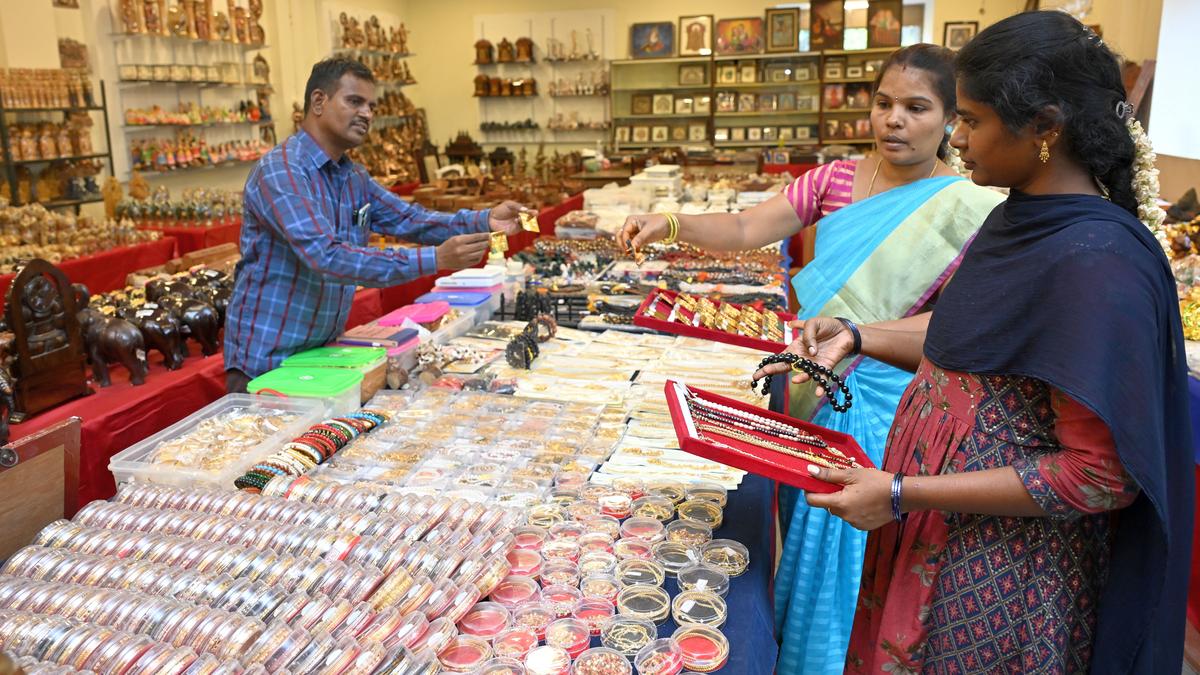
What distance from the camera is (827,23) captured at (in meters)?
10.1

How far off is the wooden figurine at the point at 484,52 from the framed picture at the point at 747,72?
3.29m

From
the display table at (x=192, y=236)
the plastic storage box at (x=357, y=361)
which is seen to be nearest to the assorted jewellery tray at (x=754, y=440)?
the plastic storage box at (x=357, y=361)

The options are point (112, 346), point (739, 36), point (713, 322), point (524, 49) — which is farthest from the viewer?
point (524, 49)

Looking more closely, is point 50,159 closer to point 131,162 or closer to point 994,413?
point 131,162

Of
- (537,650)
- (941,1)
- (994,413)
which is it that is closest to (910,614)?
(994,413)

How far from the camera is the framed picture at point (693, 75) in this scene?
35.2 ft

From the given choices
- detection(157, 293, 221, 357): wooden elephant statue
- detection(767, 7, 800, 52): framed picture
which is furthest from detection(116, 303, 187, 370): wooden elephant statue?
detection(767, 7, 800, 52): framed picture

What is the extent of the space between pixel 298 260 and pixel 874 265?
1.67m

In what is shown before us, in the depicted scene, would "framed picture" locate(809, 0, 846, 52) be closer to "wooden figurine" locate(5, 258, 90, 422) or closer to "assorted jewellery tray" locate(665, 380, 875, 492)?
"wooden figurine" locate(5, 258, 90, 422)

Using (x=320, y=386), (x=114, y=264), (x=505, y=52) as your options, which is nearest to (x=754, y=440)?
(x=320, y=386)

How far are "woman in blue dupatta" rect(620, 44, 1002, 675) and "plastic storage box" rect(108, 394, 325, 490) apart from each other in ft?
3.16

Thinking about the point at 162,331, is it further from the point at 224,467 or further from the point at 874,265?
the point at 874,265

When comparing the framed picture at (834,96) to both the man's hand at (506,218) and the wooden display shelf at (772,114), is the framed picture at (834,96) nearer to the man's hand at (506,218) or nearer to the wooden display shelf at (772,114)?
the wooden display shelf at (772,114)

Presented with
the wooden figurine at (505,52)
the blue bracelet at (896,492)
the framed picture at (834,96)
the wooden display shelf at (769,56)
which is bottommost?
the blue bracelet at (896,492)
